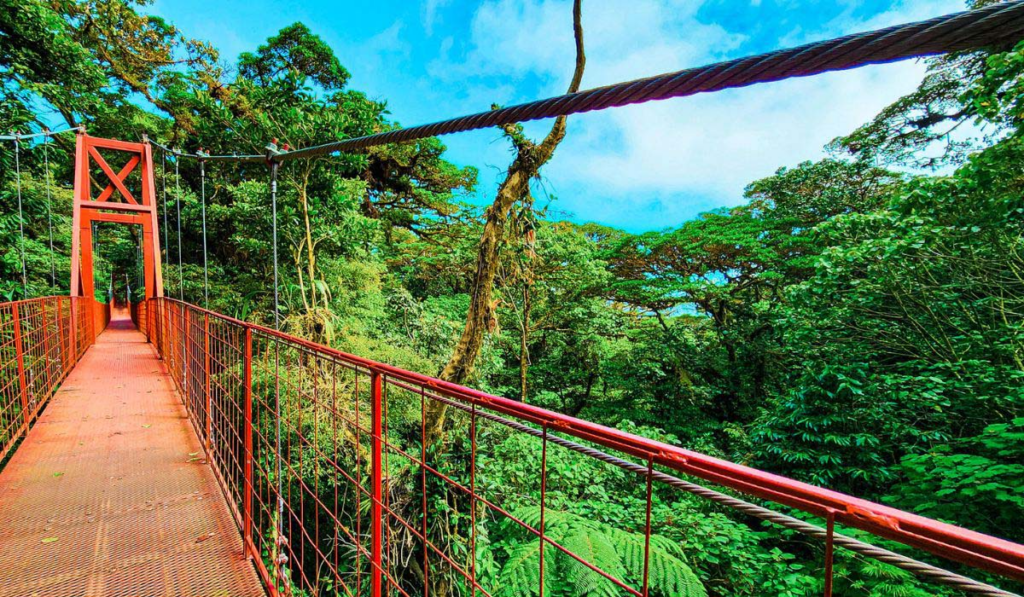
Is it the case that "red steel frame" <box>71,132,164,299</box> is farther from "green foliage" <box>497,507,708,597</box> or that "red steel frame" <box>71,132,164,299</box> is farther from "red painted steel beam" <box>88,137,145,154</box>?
"green foliage" <box>497,507,708,597</box>

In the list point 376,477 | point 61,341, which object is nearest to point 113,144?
point 61,341

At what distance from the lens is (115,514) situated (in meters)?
1.76

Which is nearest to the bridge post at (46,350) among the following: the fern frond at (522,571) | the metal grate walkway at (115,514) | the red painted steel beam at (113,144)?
the metal grate walkway at (115,514)

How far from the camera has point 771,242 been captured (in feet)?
22.7

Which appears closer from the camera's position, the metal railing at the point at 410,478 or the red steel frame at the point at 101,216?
the metal railing at the point at 410,478

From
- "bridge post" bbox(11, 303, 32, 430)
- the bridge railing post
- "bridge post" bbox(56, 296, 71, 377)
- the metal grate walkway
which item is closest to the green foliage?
the bridge railing post

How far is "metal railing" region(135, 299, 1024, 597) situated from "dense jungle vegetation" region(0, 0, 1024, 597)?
0.28 metres

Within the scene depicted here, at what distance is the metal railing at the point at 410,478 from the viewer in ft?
1.29

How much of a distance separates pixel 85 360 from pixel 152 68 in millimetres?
8473

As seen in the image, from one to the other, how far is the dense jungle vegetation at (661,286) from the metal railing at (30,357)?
1159 mm

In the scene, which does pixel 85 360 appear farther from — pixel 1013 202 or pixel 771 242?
pixel 771 242

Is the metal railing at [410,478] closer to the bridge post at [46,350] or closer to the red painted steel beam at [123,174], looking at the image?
the bridge post at [46,350]

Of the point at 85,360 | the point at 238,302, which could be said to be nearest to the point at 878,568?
the point at 85,360

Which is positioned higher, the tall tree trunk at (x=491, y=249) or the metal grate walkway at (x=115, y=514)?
the tall tree trunk at (x=491, y=249)
